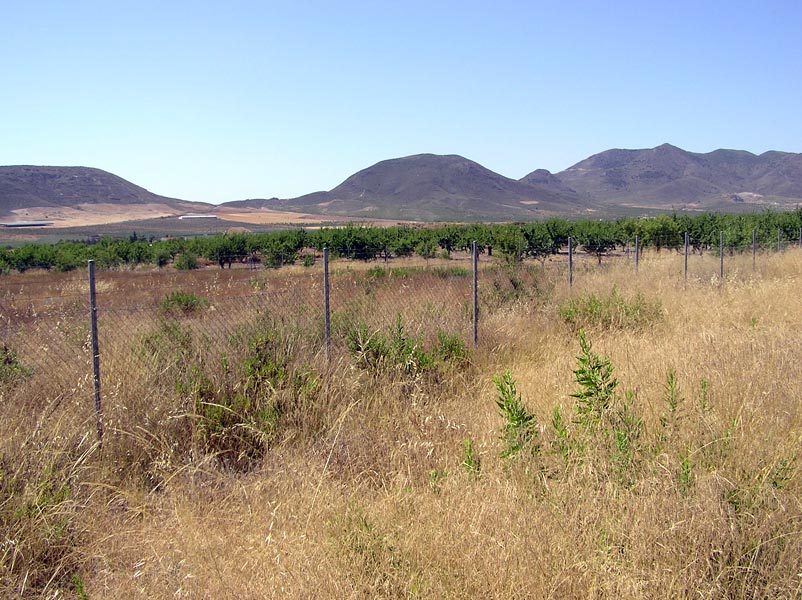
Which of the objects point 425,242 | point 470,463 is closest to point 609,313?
point 470,463

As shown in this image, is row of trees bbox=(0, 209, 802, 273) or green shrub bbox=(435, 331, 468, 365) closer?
green shrub bbox=(435, 331, 468, 365)

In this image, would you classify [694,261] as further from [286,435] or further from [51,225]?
[51,225]

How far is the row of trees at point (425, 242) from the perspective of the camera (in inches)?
1490

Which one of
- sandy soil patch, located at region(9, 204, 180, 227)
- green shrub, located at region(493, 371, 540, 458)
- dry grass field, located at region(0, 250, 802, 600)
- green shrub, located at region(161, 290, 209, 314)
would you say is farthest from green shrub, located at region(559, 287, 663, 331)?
sandy soil patch, located at region(9, 204, 180, 227)

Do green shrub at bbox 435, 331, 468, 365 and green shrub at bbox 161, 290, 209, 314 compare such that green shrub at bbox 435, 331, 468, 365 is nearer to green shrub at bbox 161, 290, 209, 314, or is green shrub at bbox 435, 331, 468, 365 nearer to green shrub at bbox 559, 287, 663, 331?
green shrub at bbox 559, 287, 663, 331

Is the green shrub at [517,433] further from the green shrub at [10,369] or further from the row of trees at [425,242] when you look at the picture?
the row of trees at [425,242]

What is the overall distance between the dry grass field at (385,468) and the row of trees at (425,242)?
26.9 meters

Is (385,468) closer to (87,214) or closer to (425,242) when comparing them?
(425,242)

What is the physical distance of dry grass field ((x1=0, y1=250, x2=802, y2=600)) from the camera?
334cm

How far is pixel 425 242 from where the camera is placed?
177 feet

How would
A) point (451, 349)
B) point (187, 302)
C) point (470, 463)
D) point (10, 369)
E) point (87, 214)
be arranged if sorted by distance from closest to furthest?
1. point (470, 463)
2. point (10, 369)
3. point (451, 349)
4. point (187, 302)
5. point (87, 214)

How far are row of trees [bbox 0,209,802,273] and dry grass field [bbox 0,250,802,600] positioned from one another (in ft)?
88.1

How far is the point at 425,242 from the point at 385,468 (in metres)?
49.3

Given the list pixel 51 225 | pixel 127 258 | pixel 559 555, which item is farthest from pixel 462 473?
pixel 51 225
